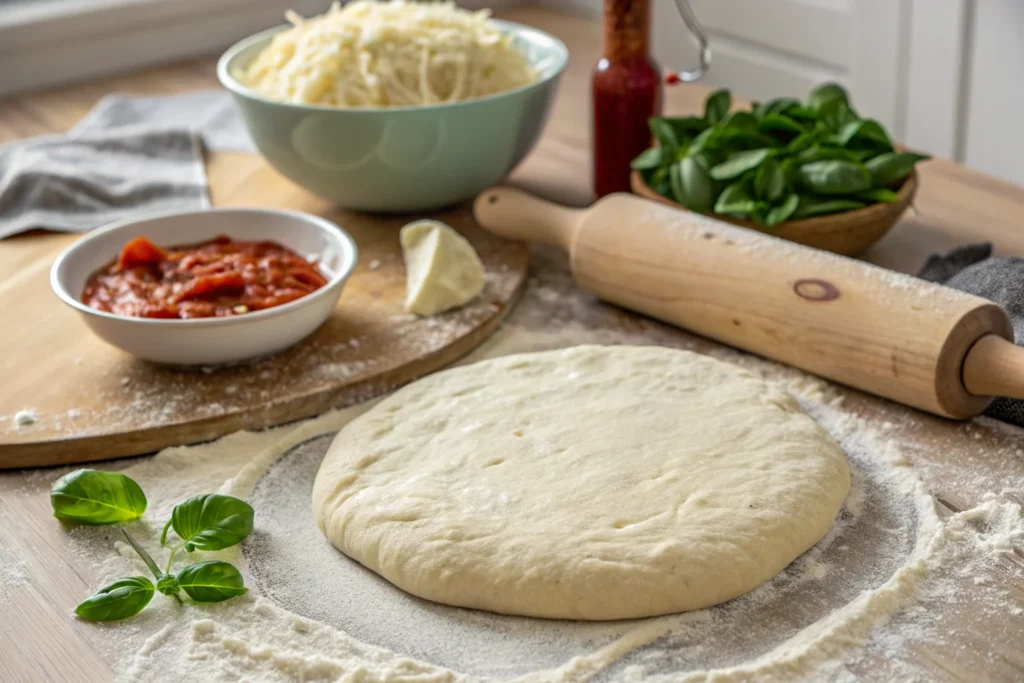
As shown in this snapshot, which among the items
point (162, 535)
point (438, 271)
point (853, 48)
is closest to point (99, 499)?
point (162, 535)

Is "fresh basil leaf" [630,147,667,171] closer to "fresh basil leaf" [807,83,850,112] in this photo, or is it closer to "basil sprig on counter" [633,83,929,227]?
"basil sprig on counter" [633,83,929,227]

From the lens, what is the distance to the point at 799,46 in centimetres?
321

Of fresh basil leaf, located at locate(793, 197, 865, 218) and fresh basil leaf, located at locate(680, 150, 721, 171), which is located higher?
fresh basil leaf, located at locate(680, 150, 721, 171)

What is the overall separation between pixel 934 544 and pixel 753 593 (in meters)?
0.20

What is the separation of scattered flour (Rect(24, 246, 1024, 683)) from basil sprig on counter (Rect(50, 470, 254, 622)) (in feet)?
0.06

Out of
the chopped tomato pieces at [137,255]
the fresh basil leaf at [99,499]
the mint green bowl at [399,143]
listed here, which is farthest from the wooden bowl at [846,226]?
the fresh basil leaf at [99,499]

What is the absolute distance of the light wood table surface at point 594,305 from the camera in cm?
99

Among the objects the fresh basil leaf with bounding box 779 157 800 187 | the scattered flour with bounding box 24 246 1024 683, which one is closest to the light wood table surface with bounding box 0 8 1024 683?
the scattered flour with bounding box 24 246 1024 683

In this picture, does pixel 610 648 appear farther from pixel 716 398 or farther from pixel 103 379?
pixel 103 379

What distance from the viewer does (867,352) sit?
133 cm

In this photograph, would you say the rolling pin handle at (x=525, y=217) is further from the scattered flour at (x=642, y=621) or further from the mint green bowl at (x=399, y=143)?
the scattered flour at (x=642, y=621)

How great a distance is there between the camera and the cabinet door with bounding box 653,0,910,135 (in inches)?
116

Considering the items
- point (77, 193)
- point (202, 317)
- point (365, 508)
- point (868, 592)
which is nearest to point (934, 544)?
A: point (868, 592)

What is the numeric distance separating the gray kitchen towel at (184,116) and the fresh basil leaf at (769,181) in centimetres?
108
